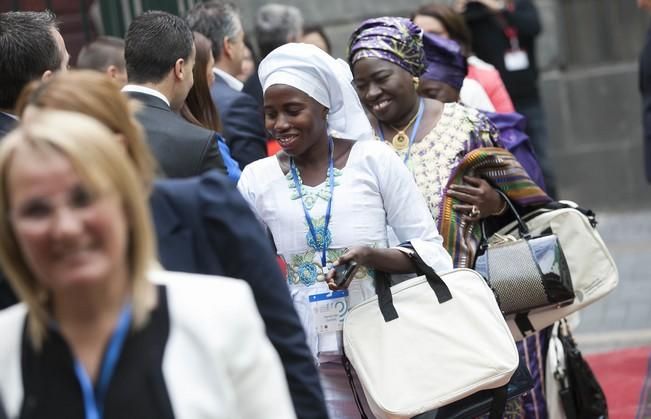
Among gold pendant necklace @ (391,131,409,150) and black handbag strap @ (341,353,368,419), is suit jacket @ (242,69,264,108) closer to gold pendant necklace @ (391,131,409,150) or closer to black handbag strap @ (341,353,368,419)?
gold pendant necklace @ (391,131,409,150)

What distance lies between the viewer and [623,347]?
789 cm

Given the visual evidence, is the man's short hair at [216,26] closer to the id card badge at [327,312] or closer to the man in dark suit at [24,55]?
the man in dark suit at [24,55]

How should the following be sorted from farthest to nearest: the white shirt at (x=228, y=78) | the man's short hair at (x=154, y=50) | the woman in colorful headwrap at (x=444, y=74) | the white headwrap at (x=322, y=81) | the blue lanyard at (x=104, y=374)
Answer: the white shirt at (x=228, y=78), the woman in colorful headwrap at (x=444, y=74), the man's short hair at (x=154, y=50), the white headwrap at (x=322, y=81), the blue lanyard at (x=104, y=374)

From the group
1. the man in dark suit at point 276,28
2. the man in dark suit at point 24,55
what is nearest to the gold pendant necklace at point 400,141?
the man in dark suit at point 24,55

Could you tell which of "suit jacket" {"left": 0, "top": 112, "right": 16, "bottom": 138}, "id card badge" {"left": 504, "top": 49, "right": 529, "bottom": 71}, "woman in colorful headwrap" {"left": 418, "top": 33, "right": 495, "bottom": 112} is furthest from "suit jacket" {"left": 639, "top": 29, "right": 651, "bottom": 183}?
"suit jacket" {"left": 0, "top": 112, "right": 16, "bottom": 138}

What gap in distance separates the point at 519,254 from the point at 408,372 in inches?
41.0

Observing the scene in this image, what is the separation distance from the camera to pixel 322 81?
15.0ft

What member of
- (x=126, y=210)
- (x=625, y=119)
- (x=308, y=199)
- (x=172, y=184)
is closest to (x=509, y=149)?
(x=308, y=199)

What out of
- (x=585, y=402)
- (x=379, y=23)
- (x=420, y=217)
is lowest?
(x=585, y=402)

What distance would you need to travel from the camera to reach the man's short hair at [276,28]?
27.5 feet

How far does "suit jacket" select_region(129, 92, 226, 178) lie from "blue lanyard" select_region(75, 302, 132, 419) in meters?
1.67

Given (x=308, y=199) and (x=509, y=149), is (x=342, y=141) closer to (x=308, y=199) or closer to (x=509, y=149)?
(x=308, y=199)

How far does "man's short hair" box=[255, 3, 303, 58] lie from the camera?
8391 mm

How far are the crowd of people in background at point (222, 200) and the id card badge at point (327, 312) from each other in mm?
10
